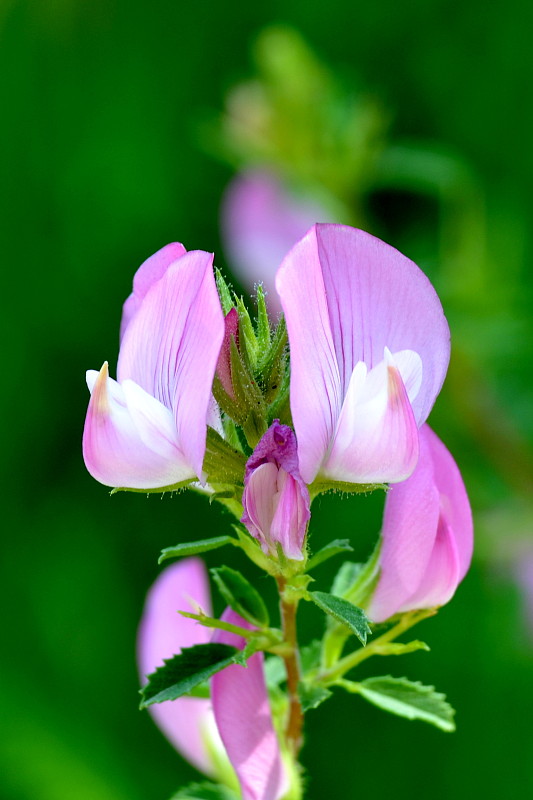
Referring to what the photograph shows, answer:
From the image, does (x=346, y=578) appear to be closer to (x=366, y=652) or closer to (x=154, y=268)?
(x=366, y=652)

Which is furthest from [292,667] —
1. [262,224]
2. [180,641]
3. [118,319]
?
[118,319]

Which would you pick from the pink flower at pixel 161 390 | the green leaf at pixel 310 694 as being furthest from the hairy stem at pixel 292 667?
the pink flower at pixel 161 390

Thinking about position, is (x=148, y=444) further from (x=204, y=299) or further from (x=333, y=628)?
(x=333, y=628)

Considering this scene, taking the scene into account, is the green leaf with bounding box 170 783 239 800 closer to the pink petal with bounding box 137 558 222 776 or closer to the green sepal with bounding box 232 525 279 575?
the pink petal with bounding box 137 558 222 776

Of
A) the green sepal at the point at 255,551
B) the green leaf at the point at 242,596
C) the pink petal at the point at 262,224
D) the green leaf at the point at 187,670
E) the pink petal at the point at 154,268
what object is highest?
the pink petal at the point at 262,224

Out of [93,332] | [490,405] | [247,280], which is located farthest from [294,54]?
[93,332]

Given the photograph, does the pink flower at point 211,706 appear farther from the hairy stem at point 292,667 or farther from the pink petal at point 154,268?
the pink petal at point 154,268

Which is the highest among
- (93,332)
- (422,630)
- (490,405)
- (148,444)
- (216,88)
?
(216,88)
